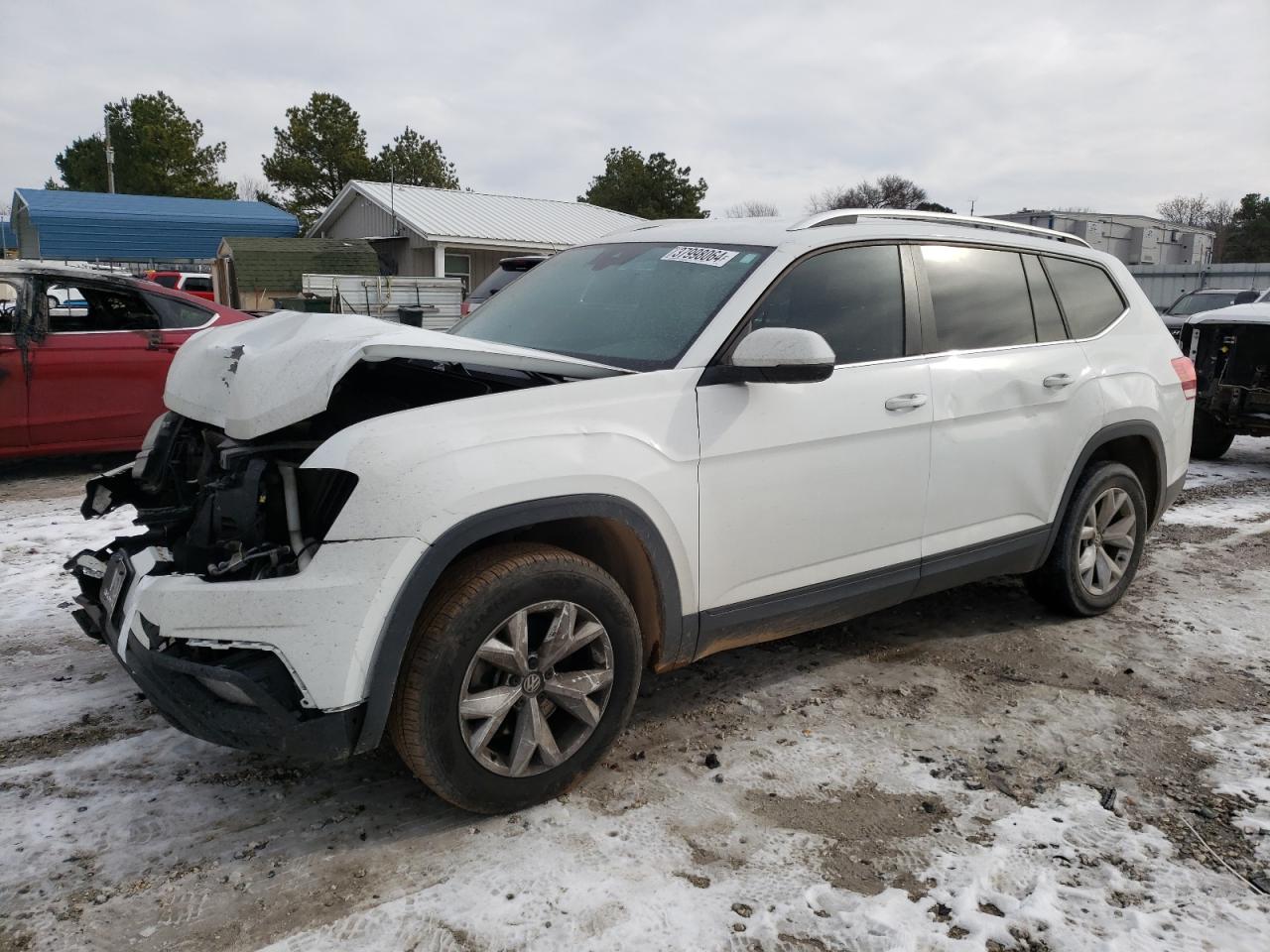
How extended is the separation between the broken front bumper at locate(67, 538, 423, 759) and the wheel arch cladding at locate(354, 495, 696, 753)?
0.13 feet

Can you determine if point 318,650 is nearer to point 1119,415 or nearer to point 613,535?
point 613,535

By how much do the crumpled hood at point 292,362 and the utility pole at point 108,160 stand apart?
157 ft

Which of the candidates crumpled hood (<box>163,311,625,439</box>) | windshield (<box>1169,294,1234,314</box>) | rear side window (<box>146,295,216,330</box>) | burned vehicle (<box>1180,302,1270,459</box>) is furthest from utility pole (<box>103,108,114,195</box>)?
crumpled hood (<box>163,311,625,439</box>)

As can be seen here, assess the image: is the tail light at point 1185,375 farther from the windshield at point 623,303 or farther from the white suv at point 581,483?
the windshield at point 623,303

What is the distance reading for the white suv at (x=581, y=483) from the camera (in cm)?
247

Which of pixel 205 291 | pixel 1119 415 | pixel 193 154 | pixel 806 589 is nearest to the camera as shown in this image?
pixel 806 589

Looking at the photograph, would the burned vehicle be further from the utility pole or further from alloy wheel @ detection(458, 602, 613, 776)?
the utility pole

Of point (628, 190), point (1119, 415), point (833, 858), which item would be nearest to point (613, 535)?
point (833, 858)

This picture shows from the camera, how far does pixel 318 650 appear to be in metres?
2.41

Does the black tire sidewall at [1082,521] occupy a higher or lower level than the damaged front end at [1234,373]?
lower

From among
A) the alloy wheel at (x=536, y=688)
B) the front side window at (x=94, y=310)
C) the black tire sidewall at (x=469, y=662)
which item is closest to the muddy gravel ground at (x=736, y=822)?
the black tire sidewall at (x=469, y=662)

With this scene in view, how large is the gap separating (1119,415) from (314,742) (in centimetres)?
384

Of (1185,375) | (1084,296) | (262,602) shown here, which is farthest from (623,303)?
(1185,375)

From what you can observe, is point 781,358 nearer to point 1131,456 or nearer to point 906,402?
point 906,402
